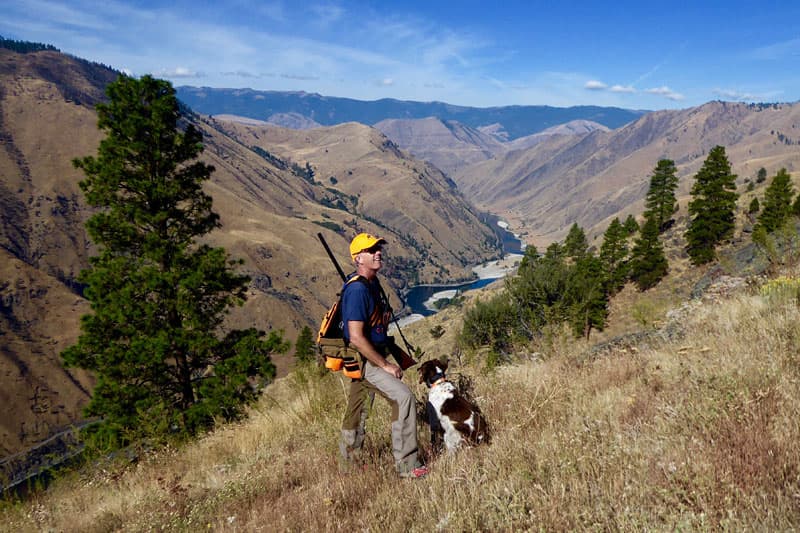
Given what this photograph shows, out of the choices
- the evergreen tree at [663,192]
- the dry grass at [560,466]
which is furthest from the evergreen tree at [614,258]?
the dry grass at [560,466]

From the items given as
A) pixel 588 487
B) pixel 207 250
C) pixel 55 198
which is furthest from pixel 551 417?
pixel 55 198

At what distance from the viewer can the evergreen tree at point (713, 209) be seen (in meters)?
39.3

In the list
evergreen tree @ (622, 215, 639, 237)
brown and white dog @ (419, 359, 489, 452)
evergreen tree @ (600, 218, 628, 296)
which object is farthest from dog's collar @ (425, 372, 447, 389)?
evergreen tree @ (622, 215, 639, 237)

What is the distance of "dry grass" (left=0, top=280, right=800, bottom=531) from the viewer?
253 cm

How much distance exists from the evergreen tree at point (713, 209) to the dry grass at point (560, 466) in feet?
132

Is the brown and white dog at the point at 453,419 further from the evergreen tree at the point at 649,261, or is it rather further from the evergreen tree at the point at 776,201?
the evergreen tree at the point at 649,261

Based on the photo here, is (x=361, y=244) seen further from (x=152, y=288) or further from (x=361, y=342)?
(x=152, y=288)

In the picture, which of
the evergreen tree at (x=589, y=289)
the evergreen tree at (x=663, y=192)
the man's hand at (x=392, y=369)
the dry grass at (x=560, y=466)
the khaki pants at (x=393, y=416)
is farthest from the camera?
the evergreen tree at (x=663, y=192)

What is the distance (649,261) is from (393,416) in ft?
144

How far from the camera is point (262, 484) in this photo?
4344mm

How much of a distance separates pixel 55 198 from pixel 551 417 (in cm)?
23371

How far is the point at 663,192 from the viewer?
2162 inches

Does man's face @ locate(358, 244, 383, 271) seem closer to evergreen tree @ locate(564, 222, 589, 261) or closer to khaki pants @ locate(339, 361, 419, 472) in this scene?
khaki pants @ locate(339, 361, 419, 472)

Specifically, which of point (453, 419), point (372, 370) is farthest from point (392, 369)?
point (453, 419)
